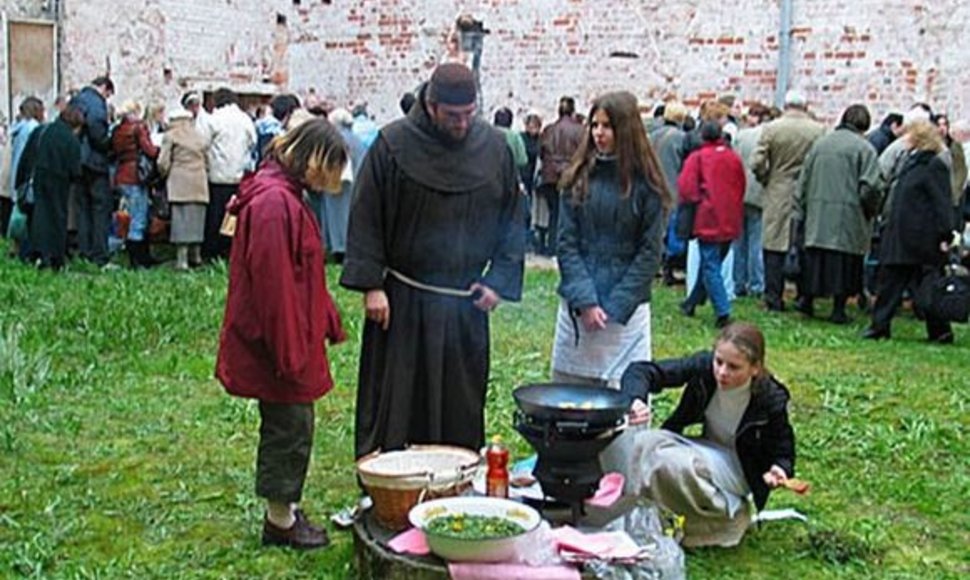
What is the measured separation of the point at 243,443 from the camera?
6320 millimetres

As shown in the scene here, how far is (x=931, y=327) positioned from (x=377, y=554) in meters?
6.38

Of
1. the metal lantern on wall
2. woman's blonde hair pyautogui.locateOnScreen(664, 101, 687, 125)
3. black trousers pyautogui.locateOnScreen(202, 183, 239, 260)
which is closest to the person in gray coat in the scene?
woman's blonde hair pyautogui.locateOnScreen(664, 101, 687, 125)

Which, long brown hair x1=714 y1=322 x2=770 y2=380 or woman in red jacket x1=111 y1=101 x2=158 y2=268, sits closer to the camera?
long brown hair x1=714 y1=322 x2=770 y2=380

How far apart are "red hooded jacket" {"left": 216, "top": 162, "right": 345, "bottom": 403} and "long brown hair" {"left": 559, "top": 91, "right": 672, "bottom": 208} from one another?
1236 millimetres

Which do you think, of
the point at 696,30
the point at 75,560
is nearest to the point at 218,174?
the point at 696,30

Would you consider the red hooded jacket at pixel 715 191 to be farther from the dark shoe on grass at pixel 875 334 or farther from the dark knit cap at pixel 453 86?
the dark knit cap at pixel 453 86

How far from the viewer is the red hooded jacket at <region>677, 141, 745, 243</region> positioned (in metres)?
9.66

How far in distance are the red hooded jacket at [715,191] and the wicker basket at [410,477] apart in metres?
5.41

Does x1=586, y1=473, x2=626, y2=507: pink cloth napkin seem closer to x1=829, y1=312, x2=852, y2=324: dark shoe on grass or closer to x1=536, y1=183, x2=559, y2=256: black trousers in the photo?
x1=829, y1=312, x2=852, y2=324: dark shoe on grass

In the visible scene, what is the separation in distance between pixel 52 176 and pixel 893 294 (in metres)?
7.47

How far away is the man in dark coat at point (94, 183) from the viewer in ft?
38.8

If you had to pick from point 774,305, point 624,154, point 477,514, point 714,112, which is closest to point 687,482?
point 477,514

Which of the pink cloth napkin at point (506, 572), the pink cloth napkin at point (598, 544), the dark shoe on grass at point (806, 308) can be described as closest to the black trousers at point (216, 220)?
the dark shoe on grass at point (806, 308)

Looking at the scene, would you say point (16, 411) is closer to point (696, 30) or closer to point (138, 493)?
point (138, 493)
